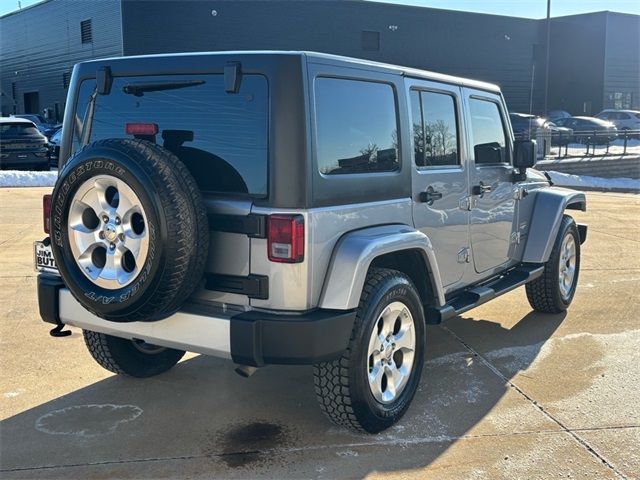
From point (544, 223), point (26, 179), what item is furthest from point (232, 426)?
point (26, 179)

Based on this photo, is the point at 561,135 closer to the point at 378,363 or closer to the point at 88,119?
the point at 378,363

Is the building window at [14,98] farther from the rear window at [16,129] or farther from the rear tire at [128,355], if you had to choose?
the rear tire at [128,355]

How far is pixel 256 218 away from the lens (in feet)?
10.7

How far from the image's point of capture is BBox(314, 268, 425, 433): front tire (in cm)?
347

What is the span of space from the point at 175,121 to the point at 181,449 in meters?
1.68

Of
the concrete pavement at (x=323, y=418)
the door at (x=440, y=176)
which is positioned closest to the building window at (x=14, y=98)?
the concrete pavement at (x=323, y=418)

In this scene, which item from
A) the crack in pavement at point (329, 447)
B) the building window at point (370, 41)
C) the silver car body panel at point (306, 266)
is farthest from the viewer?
the building window at point (370, 41)

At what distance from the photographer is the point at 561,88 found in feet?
167

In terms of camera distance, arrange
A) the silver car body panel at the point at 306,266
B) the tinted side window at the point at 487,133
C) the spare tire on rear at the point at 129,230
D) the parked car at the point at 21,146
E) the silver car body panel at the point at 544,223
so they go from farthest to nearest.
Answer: the parked car at the point at 21,146
the silver car body panel at the point at 544,223
the tinted side window at the point at 487,133
the silver car body panel at the point at 306,266
the spare tire on rear at the point at 129,230

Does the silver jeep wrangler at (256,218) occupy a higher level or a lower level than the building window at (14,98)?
lower

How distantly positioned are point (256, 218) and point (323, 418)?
134cm

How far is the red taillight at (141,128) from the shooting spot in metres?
3.51

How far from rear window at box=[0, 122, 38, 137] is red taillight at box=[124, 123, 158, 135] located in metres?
17.2

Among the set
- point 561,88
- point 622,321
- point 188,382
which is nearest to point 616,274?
point 622,321
